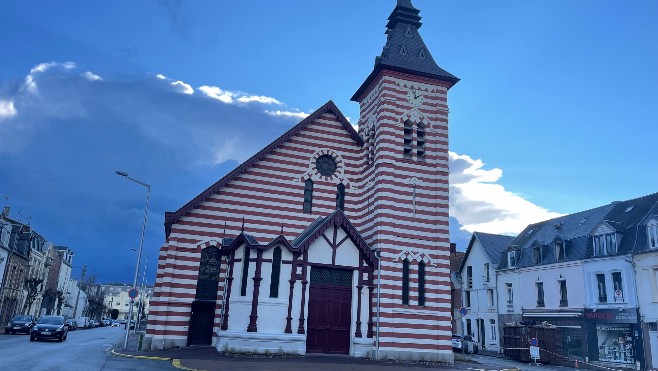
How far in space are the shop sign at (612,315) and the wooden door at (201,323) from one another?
25.4m

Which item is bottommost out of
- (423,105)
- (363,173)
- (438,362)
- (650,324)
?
(438,362)

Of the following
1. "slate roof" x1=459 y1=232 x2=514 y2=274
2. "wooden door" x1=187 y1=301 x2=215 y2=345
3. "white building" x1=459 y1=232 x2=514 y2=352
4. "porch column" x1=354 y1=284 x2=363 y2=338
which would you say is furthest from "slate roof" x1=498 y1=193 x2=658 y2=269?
"wooden door" x1=187 y1=301 x2=215 y2=345

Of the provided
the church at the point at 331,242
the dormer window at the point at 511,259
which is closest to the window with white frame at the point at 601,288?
the dormer window at the point at 511,259

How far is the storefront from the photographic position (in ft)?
102

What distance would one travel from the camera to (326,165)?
2786 cm

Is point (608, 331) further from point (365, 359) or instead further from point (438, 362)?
point (365, 359)

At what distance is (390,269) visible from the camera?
80.8 ft

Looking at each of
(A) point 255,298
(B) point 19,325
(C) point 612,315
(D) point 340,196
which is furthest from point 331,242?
(B) point 19,325

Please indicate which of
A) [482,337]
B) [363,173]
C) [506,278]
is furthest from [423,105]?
[482,337]

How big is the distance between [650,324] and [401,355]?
17225 millimetres

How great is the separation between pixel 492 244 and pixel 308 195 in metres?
27.5

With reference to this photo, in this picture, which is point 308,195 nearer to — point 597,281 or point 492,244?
point 597,281

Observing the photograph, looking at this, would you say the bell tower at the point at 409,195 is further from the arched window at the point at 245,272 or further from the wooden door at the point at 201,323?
the wooden door at the point at 201,323

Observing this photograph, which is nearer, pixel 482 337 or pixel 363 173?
pixel 363 173
